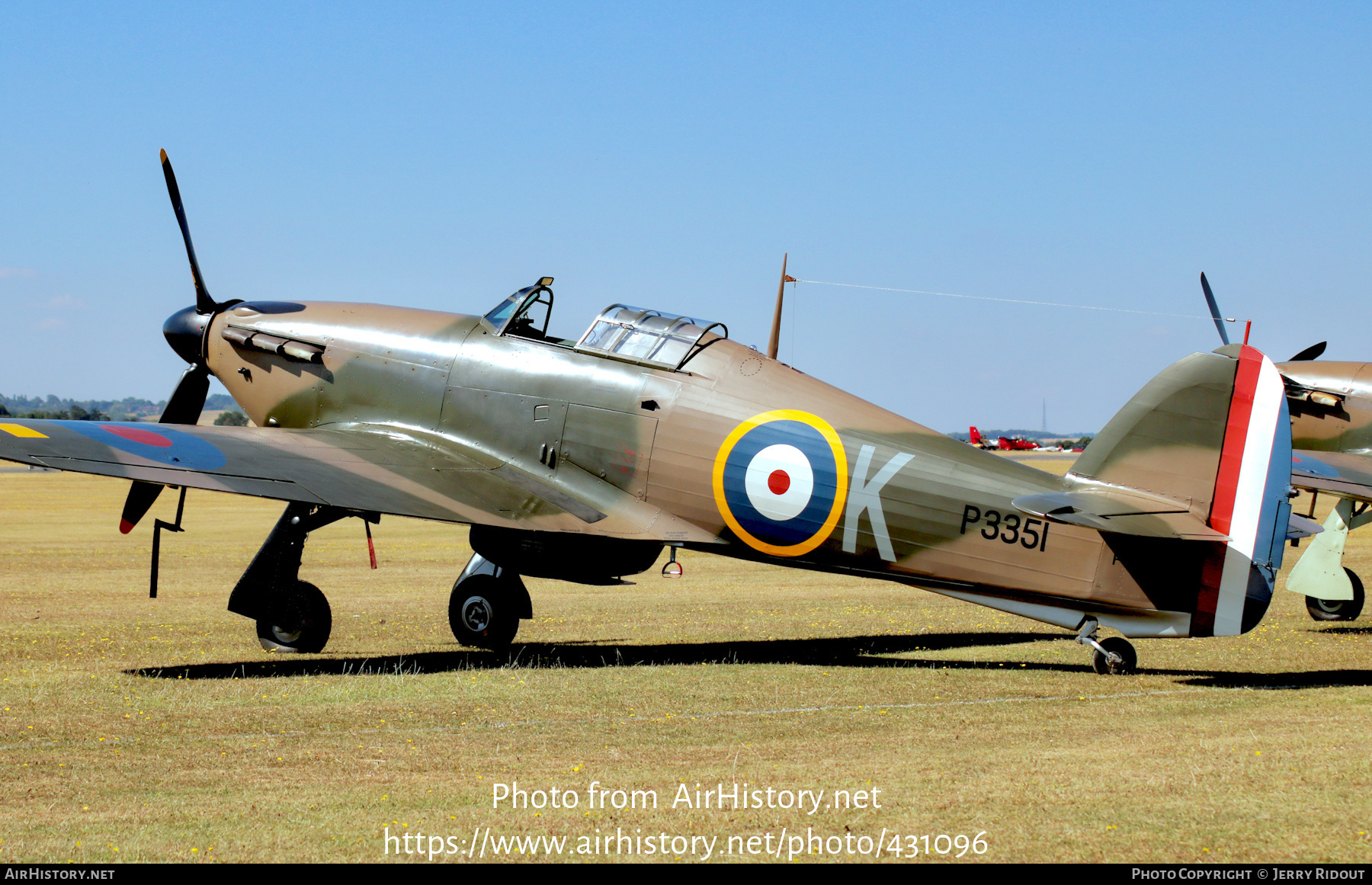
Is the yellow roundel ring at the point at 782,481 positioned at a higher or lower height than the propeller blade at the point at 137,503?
higher

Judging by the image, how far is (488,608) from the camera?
11.2 meters

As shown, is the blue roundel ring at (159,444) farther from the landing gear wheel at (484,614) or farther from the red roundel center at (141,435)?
the landing gear wheel at (484,614)

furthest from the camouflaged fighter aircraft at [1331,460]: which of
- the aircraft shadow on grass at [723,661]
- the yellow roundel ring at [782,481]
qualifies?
the yellow roundel ring at [782,481]

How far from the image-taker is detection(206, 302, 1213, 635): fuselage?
9281 mm

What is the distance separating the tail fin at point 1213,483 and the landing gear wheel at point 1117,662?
26.4 inches

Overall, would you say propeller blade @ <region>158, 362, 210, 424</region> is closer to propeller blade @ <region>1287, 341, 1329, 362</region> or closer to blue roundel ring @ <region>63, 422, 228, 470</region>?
blue roundel ring @ <region>63, 422, 228, 470</region>

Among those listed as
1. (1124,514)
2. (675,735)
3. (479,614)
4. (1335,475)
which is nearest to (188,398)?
(479,614)

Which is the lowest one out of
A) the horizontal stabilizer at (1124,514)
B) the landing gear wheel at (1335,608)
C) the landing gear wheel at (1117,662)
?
the landing gear wheel at (1335,608)

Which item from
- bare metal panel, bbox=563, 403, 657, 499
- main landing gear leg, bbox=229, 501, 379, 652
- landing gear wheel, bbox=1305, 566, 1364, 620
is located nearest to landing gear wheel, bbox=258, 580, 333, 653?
main landing gear leg, bbox=229, 501, 379, 652

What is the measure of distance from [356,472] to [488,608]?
184cm

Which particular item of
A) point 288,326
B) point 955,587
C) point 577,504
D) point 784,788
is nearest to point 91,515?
point 288,326

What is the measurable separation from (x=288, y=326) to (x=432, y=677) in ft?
15.4

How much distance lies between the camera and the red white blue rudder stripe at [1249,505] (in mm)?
8766
